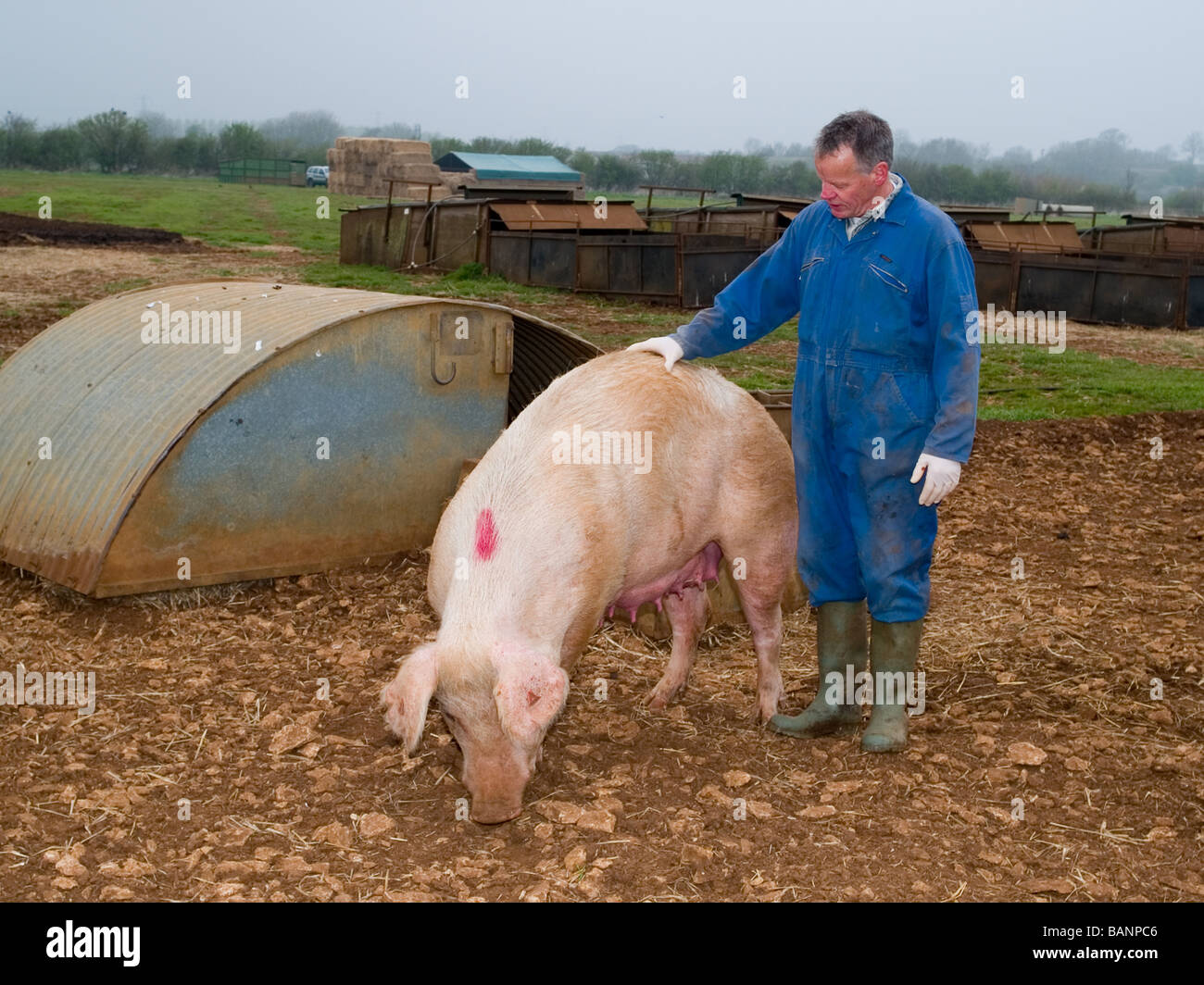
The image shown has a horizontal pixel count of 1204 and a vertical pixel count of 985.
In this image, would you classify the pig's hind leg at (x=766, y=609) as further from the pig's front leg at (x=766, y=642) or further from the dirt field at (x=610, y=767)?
the dirt field at (x=610, y=767)

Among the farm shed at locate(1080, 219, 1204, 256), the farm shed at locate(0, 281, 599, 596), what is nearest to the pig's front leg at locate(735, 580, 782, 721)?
the farm shed at locate(0, 281, 599, 596)

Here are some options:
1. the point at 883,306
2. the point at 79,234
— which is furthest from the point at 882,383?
the point at 79,234

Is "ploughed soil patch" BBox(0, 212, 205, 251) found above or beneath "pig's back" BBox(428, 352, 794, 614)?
above

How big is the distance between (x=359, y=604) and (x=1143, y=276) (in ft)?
58.2

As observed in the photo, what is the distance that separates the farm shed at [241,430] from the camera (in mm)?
6098

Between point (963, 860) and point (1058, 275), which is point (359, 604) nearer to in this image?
point (963, 860)

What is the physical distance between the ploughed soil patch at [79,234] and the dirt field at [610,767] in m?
21.3

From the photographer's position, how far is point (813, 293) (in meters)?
4.79

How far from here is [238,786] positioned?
4484mm

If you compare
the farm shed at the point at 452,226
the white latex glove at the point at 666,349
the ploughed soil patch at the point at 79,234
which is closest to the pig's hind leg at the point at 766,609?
the white latex glove at the point at 666,349

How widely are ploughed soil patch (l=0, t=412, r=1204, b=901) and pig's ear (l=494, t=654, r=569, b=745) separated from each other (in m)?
0.47

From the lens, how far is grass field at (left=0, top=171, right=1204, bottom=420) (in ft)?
42.0

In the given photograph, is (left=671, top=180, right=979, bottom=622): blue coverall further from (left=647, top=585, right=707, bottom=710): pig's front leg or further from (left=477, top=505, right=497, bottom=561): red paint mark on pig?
(left=477, top=505, right=497, bottom=561): red paint mark on pig

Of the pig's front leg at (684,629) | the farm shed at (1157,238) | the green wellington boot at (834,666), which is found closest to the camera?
the green wellington boot at (834,666)
